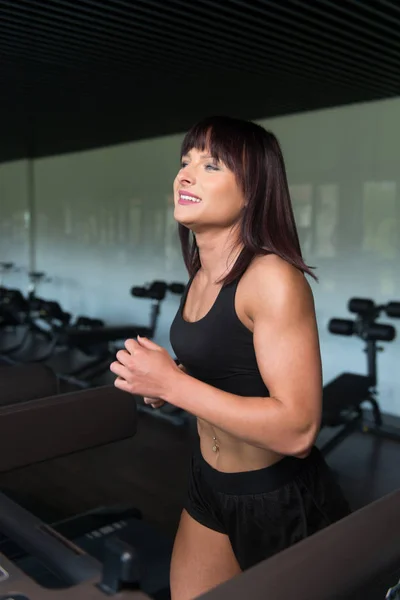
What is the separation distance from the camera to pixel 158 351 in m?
0.79

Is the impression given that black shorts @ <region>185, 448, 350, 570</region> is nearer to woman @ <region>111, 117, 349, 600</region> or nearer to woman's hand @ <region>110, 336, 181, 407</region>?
woman @ <region>111, 117, 349, 600</region>

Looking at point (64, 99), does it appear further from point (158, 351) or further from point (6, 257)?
point (6, 257)

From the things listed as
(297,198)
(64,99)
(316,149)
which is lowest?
(297,198)

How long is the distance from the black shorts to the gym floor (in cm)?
127

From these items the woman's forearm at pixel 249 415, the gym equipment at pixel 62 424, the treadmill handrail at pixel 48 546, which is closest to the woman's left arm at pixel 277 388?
the woman's forearm at pixel 249 415

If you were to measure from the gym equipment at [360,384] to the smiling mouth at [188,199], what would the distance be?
78.5 inches

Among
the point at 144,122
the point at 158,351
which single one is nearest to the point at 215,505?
the point at 158,351

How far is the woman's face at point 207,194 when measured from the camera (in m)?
0.87

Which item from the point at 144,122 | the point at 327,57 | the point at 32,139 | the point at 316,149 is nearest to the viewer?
the point at 327,57

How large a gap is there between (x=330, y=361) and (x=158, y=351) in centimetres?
301

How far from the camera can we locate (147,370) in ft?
2.55

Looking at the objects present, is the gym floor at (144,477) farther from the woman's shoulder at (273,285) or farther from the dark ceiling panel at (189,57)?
the dark ceiling panel at (189,57)

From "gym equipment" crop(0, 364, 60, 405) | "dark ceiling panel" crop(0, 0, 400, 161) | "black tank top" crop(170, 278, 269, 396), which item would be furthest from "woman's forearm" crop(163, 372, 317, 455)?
"dark ceiling panel" crop(0, 0, 400, 161)

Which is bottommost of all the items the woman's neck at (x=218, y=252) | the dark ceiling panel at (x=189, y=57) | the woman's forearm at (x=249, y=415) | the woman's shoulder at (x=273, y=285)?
the woman's forearm at (x=249, y=415)
